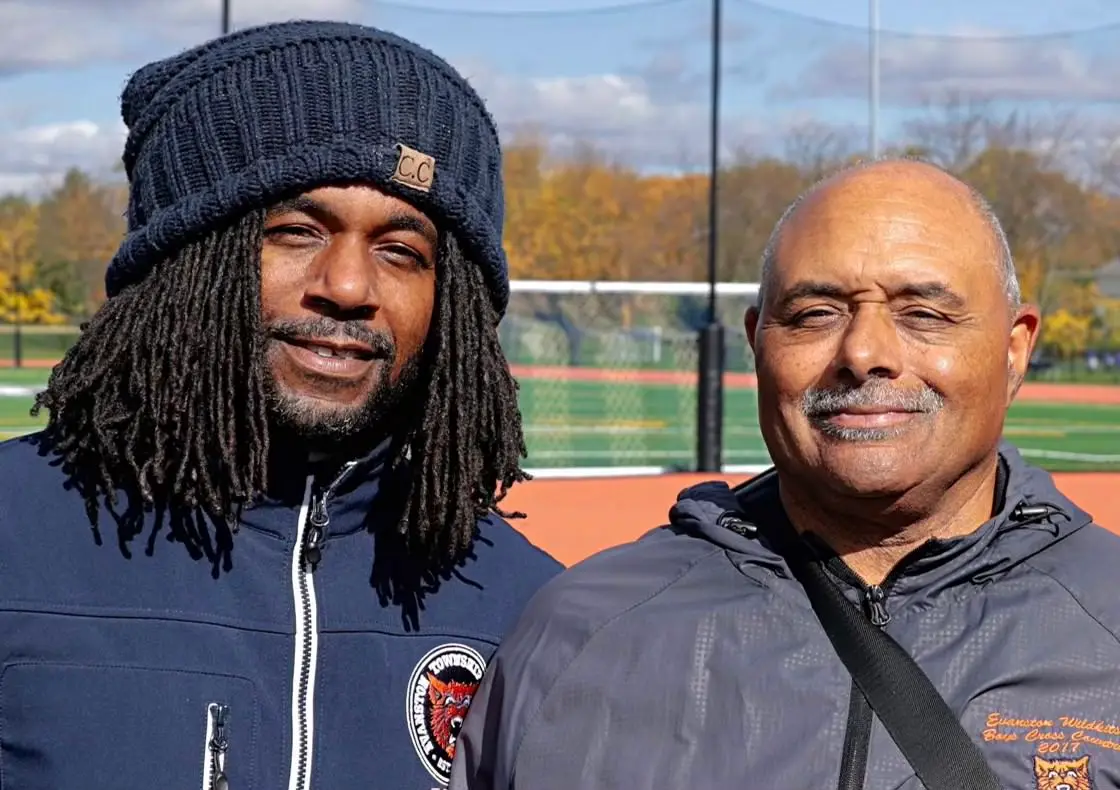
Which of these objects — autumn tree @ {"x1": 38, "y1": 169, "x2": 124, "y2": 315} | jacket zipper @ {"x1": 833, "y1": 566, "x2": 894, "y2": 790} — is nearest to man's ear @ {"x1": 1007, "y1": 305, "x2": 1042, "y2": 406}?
jacket zipper @ {"x1": 833, "y1": 566, "x2": 894, "y2": 790}

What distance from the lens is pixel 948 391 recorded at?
86.6 inches

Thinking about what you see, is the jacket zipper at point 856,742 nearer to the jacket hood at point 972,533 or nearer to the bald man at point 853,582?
the bald man at point 853,582

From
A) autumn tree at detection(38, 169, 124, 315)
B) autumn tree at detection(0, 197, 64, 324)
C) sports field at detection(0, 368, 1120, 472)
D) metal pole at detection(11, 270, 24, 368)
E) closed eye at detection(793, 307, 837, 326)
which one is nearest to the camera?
closed eye at detection(793, 307, 837, 326)

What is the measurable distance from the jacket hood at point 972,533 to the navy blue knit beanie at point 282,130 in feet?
2.02

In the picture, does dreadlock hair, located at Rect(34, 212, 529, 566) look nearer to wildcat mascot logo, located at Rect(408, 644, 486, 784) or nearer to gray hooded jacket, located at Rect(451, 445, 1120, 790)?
wildcat mascot logo, located at Rect(408, 644, 486, 784)

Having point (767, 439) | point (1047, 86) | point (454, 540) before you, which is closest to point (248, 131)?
point (454, 540)

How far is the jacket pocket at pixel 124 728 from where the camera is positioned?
7.19ft

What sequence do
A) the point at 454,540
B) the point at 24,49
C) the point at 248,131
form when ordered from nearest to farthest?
the point at 248,131
the point at 454,540
the point at 24,49

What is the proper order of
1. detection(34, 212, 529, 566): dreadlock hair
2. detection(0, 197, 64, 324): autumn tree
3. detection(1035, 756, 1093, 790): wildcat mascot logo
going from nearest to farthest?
detection(1035, 756, 1093, 790): wildcat mascot logo, detection(34, 212, 529, 566): dreadlock hair, detection(0, 197, 64, 324): autumn tree

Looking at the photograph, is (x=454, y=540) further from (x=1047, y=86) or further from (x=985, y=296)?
(x=1047, y=86)

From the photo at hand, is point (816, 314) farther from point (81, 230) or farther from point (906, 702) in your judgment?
point (81, 230)

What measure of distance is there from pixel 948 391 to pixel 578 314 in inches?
472

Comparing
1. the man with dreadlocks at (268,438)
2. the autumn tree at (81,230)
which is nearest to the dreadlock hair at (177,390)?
the man with dreadlocks at (268,438)

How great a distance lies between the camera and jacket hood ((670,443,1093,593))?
2141mm
